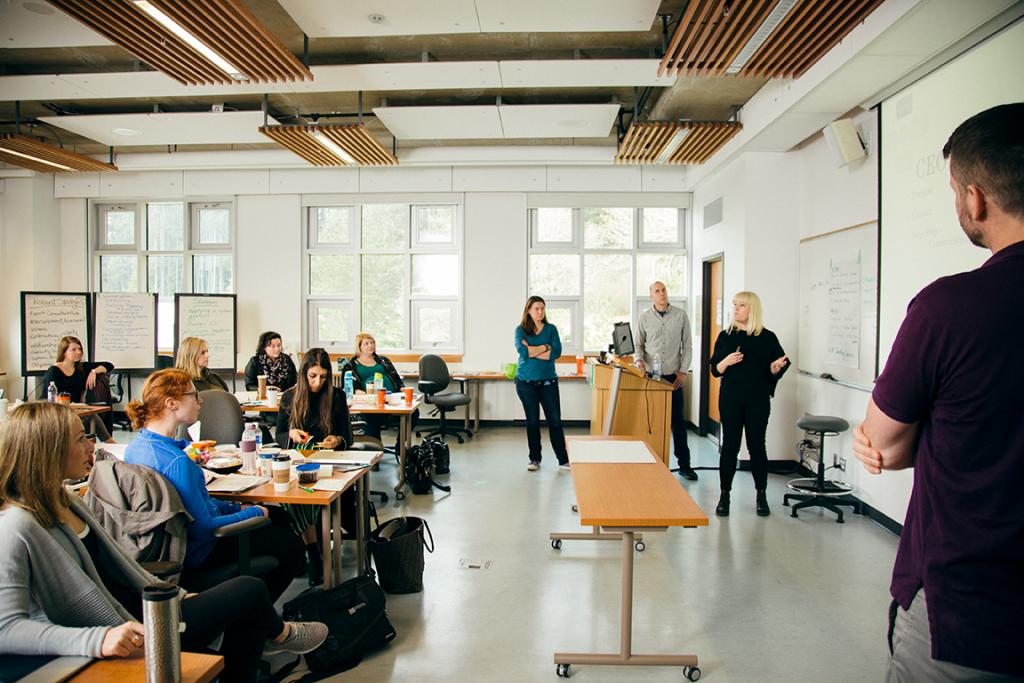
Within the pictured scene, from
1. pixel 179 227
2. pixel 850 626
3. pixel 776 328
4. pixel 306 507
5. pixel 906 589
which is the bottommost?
pixel 850 626

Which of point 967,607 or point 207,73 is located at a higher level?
point 207,73

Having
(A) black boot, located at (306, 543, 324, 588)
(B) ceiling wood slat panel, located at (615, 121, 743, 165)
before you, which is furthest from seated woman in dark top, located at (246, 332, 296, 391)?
(B) ceiling wood slat panel, located at (615, 121, 743, 165)

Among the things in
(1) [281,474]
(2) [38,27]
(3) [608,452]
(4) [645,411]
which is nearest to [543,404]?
(4) [645,411]

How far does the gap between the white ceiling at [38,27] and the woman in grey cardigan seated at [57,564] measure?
→ 12.7 feet

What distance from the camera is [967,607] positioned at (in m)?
1.07

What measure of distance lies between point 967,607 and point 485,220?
25.9ft

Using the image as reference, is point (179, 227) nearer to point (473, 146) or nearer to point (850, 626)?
point (473, 146)

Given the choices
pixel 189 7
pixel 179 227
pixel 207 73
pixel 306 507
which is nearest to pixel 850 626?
pixel 306 507

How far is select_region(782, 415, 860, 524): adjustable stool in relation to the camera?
188 inches

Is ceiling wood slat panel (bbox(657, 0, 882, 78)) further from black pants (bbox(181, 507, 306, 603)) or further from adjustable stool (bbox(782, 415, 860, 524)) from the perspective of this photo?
black pants (bbox(181, 507, 306, 603))

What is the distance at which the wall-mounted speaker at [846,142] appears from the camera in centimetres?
488

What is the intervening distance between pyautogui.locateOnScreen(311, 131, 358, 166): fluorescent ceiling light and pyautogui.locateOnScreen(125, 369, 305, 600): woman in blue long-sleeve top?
419cm

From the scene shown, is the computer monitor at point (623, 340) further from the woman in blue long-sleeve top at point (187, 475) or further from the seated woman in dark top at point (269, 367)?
the woman in blue long-sleeve top at point (187, 475)

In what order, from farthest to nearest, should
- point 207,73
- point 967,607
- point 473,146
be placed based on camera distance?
point 473,146
point 207,73
point 967,607
